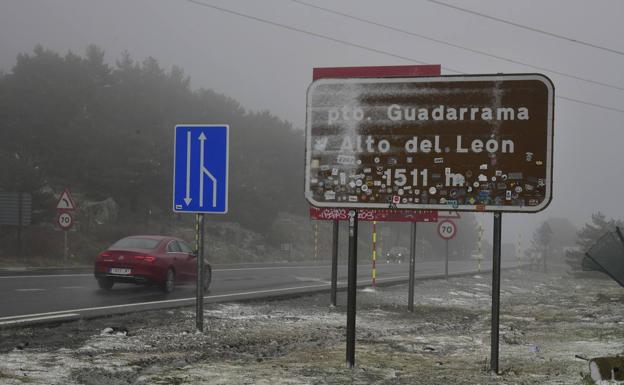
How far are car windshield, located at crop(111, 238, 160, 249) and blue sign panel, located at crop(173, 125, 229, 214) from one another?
767 cm

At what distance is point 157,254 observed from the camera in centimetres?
1688

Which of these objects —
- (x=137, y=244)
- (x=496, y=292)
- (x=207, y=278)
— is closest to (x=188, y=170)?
(x=496, y=292)

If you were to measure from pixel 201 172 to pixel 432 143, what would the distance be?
12.7ft

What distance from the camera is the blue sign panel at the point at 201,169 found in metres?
9.82

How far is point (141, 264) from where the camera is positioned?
54.3 ft

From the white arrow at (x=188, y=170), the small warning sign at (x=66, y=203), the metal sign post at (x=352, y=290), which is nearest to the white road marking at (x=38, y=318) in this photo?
the white arrow at (x=188, y=170)

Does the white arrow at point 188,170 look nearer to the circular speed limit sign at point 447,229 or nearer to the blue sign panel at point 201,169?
the blue sign panel at point 201,169

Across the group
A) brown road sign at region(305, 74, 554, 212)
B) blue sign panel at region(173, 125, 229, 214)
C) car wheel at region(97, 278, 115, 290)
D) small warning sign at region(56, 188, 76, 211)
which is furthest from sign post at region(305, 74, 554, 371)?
small warning sign at region(56, 188, 76, 211)

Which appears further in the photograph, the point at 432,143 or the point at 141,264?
the point at 141,264

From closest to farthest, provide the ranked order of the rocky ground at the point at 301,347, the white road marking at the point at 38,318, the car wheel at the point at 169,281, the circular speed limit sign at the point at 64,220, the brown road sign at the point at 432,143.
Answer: the rocky ground at the point at 301,347, the brown road sign at the point at 432,143, the white road marking at the point at 38,318, the car wheel at the point at 169,281, the circular speed limit sign at the point at 64,220

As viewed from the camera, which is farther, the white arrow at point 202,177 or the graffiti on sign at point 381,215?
the graffiti on sign at point 381,215

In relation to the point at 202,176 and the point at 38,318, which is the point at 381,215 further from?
Result: the point at 38,318

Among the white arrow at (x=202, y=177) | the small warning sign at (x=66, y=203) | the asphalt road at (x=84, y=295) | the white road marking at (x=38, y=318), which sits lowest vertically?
the asphalt road at (x=84, y=295)

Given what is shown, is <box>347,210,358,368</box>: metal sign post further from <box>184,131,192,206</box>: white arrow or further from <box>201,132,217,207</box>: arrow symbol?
<box>184,131,192,206</box>: white arrow
